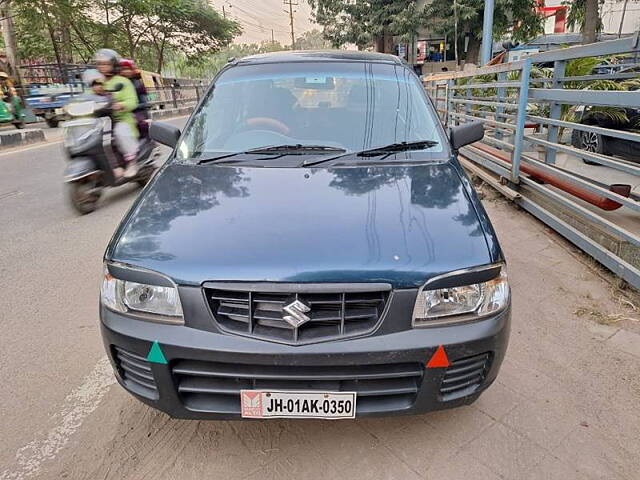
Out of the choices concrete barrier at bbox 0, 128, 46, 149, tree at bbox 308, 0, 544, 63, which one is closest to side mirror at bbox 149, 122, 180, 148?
concrete barrier at bbox 0, 128, 46, 149

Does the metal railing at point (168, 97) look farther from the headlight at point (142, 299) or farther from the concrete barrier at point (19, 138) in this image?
the headlight at point (142, 299)

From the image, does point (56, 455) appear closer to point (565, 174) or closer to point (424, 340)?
point (424, 340)

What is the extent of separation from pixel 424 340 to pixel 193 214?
3.73 feet

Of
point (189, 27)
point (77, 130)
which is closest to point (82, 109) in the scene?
point (77, 130)

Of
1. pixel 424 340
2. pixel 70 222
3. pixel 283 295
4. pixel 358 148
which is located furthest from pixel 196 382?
pixel 70 222

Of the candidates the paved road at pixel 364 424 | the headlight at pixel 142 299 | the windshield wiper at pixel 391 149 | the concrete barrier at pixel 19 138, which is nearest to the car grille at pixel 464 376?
the paved road at pixel 364 424

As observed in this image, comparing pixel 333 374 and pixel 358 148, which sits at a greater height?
pixel 358 148

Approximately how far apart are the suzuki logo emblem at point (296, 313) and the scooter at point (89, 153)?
15.2ft

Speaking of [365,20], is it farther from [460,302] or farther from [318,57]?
[460,302]

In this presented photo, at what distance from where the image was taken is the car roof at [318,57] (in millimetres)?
3271

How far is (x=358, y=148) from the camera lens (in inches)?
106

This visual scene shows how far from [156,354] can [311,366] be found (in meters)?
0.59

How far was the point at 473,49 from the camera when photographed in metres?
24.4

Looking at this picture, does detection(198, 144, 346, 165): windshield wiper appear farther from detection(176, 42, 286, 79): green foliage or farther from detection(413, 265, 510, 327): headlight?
detection(176, 42, 286, 79): green foliage
